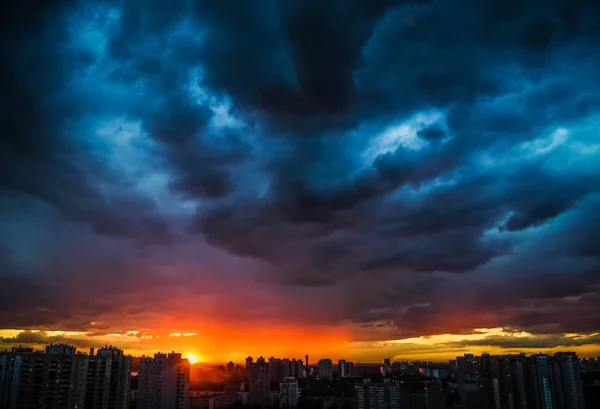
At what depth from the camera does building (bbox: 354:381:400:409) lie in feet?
71.1

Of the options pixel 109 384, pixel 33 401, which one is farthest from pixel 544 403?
pixel 33 401

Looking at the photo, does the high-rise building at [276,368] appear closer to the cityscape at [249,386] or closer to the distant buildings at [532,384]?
the cityscape at [249,386]

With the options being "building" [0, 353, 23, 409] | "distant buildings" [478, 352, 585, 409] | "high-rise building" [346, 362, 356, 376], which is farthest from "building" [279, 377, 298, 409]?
"high-rise building" [346, 362, 356, 376]

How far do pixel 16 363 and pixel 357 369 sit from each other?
37.5 meters

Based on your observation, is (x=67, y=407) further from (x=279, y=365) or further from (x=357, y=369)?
(x=357, y=369)

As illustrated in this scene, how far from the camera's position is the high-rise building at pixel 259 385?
2466 cm

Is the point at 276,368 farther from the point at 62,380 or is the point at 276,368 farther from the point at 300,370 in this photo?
the point at 62,380

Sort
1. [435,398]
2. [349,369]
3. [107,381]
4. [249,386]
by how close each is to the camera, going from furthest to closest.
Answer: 1. [349,369]
2. [249,386]
3. [435,398]
4. [107,381]

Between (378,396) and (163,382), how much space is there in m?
11.9

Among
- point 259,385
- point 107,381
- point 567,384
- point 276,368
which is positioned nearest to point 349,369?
point 276,368

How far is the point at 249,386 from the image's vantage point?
27.8m

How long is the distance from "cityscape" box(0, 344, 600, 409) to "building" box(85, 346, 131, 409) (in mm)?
27

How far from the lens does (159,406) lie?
15016mm

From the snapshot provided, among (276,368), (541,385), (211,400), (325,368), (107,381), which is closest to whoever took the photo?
(107,381)
